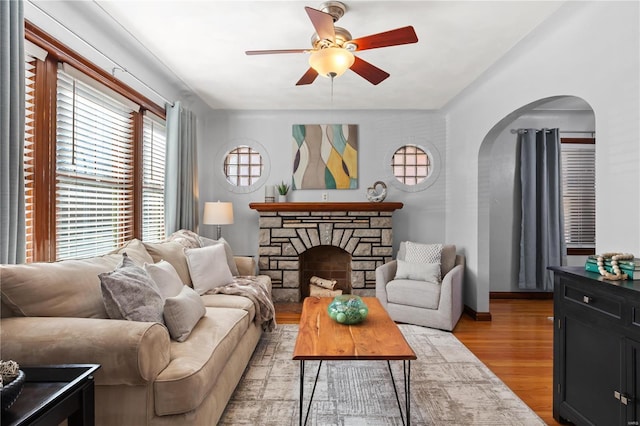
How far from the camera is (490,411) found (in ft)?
7.13

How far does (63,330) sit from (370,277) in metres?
3.71

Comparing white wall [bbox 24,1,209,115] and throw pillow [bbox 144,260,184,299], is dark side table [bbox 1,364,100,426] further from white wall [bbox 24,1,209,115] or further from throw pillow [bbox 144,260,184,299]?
white wall [bbox 24,1,209,115]

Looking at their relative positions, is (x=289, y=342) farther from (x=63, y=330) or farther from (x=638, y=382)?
(x=638, y=382)

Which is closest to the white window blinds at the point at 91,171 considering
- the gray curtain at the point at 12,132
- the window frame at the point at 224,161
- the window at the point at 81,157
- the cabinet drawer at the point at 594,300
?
the window at the point at 81,157

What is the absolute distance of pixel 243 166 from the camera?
516 centimetres

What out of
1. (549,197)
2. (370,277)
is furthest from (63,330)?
(549,197)

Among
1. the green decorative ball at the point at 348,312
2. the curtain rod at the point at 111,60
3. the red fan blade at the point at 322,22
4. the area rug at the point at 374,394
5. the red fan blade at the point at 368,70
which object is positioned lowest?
the area rug at the point at 374,394

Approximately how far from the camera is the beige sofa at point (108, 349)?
5.04ft

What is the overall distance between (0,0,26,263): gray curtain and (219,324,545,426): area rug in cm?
149

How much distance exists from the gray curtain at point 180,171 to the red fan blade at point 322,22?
2.31 metres

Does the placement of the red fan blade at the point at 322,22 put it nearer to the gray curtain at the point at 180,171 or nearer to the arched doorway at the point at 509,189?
the gray curtain at the point at 180,171

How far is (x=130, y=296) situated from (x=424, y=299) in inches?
112

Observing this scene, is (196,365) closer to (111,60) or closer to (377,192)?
(111,60)

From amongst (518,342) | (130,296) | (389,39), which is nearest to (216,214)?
(130,296)
